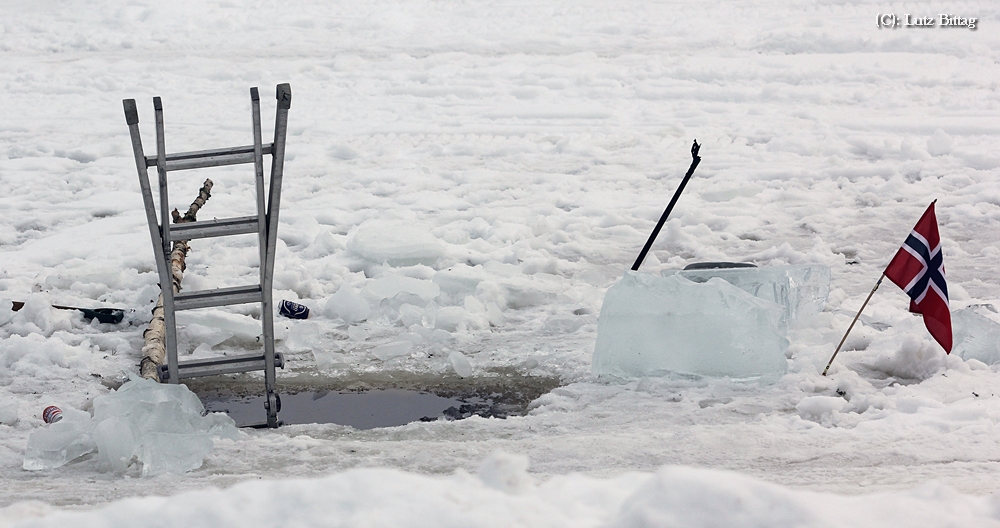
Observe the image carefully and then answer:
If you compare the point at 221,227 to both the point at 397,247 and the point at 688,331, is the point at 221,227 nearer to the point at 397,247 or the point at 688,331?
the point at 688,331

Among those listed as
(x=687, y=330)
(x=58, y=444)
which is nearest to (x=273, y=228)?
(x=58, y=444)

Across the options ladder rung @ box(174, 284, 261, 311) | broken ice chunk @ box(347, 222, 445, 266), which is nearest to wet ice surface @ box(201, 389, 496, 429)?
ladder rung @ box(174, 284, 261, 311)

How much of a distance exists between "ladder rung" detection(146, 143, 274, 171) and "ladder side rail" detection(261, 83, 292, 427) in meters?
0.13

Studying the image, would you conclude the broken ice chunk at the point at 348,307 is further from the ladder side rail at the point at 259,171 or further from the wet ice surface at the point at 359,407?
the ladder side rail at the point at 259,171

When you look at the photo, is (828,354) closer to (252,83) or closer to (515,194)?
(515,194)

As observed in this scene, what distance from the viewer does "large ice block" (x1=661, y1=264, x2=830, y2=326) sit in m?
5.45

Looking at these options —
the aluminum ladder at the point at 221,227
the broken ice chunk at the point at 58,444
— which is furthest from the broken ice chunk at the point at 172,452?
the aluminum ladder at the point at 221,227

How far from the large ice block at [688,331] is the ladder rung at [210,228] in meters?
2.12

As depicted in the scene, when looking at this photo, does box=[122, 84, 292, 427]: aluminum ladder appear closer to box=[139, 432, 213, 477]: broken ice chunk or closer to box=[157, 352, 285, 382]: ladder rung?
box=[157, 352, 285, 382]: ladder rung

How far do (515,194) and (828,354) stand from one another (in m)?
4.20

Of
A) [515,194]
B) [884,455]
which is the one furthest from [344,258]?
[884,455]

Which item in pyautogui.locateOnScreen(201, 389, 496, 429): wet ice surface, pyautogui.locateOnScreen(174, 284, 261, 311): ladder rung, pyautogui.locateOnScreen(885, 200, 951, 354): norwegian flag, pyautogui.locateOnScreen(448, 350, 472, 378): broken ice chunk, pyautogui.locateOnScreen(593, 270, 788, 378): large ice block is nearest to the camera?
pyautogui.locateOnScreen(174, 284, 261, 311): ladder rung

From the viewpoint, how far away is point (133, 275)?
6.54 meters

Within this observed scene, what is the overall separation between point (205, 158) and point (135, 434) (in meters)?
1.31
